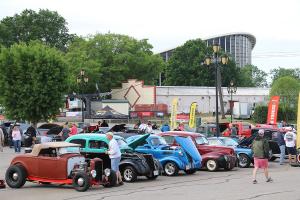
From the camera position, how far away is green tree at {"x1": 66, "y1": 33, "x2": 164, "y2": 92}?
285 feet

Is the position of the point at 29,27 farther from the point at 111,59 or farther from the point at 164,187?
the point at 164,187

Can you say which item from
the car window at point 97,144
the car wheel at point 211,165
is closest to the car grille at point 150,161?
the car window at point 97,144

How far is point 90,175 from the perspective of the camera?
16.1 metres

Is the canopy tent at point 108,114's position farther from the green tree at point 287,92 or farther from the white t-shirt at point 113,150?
the white t-shirt at point 113,150

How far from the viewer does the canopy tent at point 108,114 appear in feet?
219

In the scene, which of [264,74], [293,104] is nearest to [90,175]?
[293,104]

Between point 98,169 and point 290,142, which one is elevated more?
point 290,142

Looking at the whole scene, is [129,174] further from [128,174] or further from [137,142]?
[137,142]

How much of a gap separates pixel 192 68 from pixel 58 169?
9761cm

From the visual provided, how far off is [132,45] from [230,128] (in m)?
53.8

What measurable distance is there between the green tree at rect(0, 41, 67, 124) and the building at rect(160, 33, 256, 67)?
12048 centimetres

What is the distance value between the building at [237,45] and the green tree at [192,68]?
1861 inches

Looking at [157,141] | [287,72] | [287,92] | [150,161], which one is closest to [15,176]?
[150,161]

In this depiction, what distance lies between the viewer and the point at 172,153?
21.3 m
